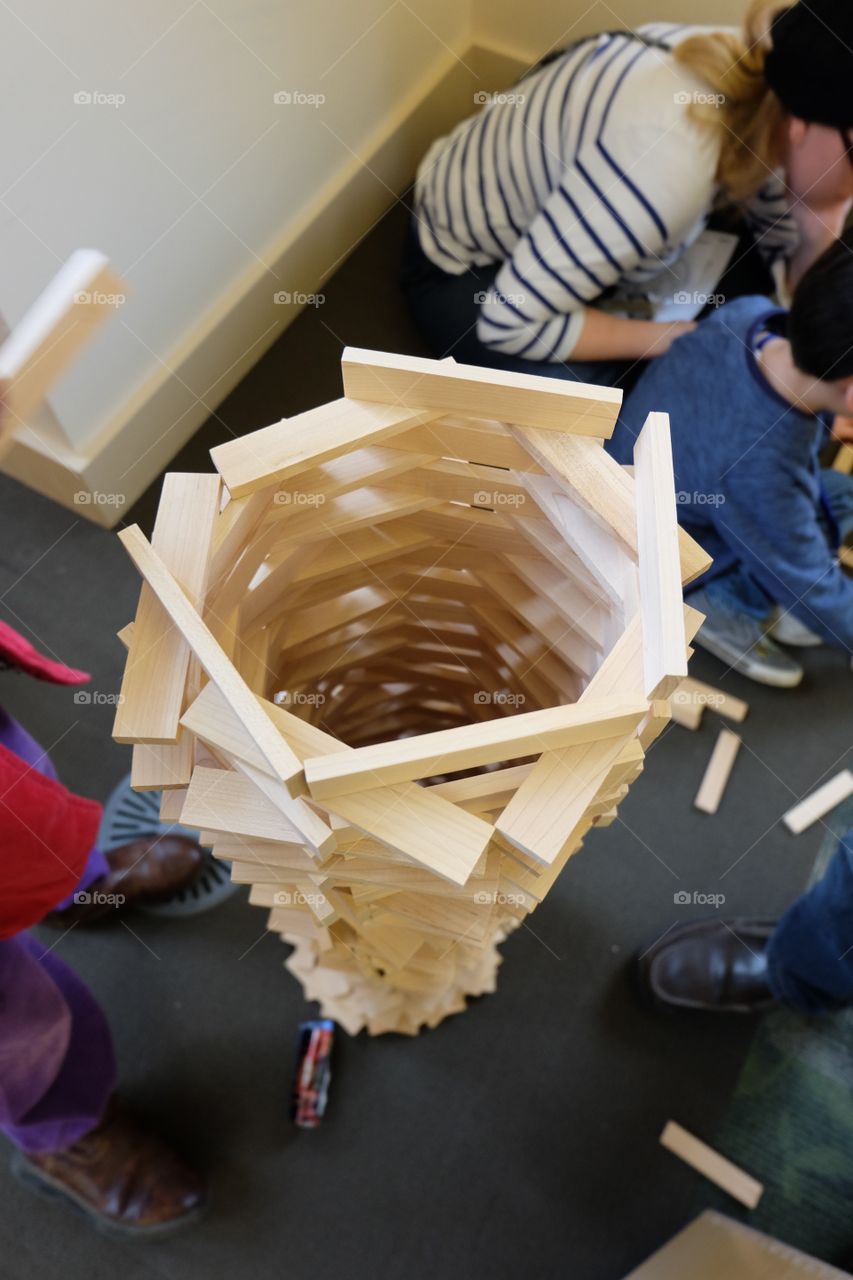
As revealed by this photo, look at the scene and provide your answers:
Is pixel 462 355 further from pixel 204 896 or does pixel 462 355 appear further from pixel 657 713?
pixel 657 713

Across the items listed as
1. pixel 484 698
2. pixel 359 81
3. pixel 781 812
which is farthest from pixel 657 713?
pixel 359 81

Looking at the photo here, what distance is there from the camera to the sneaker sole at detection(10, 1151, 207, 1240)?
125 centimetres

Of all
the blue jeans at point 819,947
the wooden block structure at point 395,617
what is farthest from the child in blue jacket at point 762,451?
the wooden block structure at point 395,617

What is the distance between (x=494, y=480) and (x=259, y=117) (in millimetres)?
998

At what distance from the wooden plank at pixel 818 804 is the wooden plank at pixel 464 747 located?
3.22 feet

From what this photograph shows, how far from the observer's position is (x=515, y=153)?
146 cm

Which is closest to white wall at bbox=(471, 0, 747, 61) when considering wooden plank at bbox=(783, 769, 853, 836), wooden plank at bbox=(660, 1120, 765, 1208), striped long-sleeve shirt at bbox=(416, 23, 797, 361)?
striped long-sleeve shirt at bbox=(416, 23, 797, 361)

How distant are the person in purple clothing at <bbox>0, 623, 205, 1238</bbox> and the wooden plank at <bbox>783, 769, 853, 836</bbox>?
3.04 ft

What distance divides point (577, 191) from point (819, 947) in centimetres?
108

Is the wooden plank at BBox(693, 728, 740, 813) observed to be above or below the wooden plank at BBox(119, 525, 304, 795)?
below

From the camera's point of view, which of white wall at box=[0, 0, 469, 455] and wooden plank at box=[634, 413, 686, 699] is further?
white wall at box=[0, 0, 469, 455]

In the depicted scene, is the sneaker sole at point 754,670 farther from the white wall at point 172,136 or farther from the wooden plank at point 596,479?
the white wall at point 172,136

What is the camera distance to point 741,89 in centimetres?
132

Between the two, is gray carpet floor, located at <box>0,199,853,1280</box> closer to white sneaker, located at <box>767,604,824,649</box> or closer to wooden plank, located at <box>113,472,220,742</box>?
white sneaker, located at <box>767,604,824,649</box>
